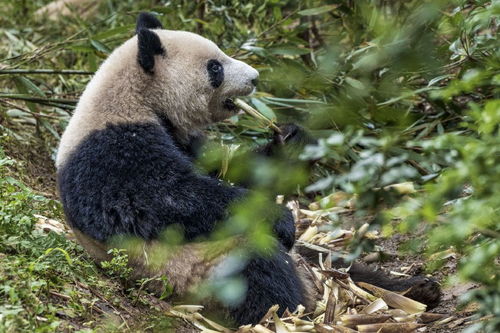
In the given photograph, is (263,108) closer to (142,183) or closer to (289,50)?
(289,50)

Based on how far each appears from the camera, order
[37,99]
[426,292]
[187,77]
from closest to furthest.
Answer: [426,292] → [187,77] → [37,99]

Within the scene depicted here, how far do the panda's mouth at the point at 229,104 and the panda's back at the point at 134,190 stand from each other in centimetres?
94

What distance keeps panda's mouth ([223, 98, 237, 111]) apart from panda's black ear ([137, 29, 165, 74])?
62cm

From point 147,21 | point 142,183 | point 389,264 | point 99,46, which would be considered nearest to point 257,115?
point 147,21

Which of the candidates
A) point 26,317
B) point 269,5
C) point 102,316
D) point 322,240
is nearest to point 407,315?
point 322,240

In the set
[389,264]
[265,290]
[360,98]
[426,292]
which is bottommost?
[389,264]

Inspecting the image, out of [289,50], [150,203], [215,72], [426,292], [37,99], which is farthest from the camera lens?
[289,50]

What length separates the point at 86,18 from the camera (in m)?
8.86

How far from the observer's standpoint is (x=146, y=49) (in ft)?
13.5

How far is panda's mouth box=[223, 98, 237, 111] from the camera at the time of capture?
461cm

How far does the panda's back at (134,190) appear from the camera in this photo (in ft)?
12.0

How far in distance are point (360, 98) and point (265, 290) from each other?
1.61 m

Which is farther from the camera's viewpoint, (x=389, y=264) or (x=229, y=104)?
(x=389, y=264)

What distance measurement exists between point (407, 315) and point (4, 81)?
4958mm
